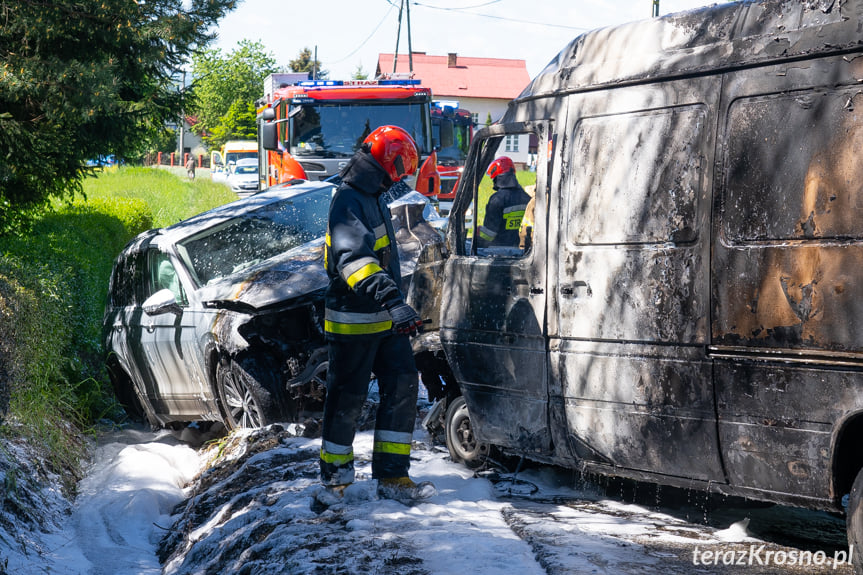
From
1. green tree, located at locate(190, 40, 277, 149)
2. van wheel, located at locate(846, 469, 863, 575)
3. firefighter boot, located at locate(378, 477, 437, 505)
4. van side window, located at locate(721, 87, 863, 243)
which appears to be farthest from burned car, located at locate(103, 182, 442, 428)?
green tree, located at locate(190, 40, 277, 149)

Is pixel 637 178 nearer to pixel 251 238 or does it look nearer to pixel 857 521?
pixel 857 521

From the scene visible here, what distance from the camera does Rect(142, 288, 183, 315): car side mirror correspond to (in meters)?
7.37

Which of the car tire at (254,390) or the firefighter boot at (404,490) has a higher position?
the car tire at (254,390)

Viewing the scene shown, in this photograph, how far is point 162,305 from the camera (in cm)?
737

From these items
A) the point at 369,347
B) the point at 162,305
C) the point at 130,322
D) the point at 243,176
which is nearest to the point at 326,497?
the point at 369,347

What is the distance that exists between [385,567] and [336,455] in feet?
4.03

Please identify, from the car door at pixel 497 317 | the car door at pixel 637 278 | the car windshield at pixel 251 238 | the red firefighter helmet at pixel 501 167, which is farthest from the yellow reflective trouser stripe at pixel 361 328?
the car windshield at pixel 251 238

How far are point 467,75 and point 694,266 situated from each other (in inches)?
2651

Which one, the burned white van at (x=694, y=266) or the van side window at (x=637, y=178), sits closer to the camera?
the burned white van at (x=694, y=266)

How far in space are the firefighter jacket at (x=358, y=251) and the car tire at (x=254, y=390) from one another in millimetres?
1659

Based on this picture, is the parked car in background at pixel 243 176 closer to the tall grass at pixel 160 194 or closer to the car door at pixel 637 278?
the tall grass at pixel 160 194

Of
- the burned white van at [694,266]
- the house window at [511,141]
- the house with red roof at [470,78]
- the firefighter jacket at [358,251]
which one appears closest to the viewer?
the burned white van at [694,266]
